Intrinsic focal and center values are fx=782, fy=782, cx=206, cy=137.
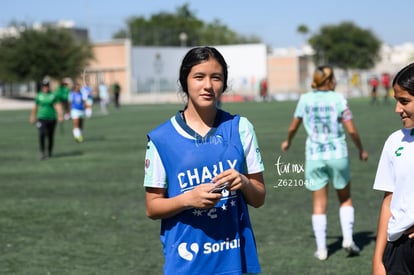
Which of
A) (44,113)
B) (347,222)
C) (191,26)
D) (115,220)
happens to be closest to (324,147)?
(347,222)

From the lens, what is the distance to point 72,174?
53.4 feet

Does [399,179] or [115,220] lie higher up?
[399,179]

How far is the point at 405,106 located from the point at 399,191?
17.0 inches

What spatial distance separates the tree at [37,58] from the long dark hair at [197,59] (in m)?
71.6

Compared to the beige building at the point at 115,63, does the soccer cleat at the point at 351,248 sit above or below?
below

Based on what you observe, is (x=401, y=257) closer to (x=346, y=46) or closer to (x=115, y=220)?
(x=115, y=220)

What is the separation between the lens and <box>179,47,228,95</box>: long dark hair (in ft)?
12.5

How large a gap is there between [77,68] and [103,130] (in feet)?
150

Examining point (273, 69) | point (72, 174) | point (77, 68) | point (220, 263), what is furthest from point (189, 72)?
point (273, 69)

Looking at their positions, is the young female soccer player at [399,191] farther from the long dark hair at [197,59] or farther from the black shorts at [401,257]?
the long dark hair at [197,59]

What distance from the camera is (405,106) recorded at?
3793 mm

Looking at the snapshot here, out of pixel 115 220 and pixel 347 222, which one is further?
pixel 115 220

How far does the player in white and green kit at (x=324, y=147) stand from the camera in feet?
27.9

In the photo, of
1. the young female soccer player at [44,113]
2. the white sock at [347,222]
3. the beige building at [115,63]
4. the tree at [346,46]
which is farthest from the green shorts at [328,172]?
the tree at [346,46]
